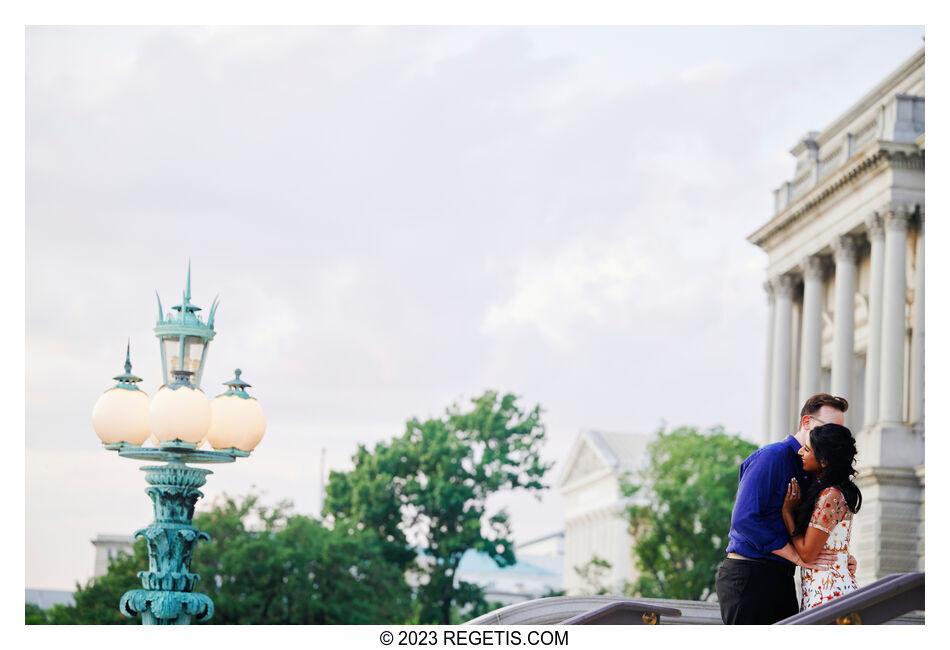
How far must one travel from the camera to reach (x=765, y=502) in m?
7.79

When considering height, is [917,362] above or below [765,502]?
above

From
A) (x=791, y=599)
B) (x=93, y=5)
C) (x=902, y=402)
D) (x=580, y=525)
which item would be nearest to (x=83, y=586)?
(x=902, y=402)

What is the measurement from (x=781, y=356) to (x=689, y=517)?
6443 millimetres

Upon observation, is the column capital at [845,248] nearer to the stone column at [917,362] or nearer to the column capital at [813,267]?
the column capital at [813,267]

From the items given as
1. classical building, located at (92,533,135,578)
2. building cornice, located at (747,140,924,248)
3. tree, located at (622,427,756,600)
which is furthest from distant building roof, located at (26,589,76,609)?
building cornice, located at (747,140,924,248)

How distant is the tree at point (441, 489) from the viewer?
42562 millimetres

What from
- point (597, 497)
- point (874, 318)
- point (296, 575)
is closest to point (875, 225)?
point (874, 318)

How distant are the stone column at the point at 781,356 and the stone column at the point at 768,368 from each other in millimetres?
222

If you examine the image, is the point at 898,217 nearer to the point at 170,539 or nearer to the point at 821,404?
the point at 170,539

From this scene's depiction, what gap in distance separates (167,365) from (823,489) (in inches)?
211

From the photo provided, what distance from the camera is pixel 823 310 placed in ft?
144

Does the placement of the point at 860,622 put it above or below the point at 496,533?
below

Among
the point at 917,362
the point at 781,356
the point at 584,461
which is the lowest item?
the point at 917,362
